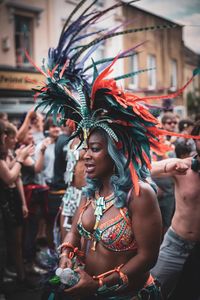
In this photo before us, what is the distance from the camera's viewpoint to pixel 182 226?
10.3ft

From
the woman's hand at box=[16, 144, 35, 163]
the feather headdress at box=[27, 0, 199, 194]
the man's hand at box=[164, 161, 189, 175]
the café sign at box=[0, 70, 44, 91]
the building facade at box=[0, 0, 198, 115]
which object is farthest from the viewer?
the café sign at box=[0, 70, 44, 91]

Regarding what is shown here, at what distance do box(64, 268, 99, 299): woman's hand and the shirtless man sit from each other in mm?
1100

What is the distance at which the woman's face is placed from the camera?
2.34 metres

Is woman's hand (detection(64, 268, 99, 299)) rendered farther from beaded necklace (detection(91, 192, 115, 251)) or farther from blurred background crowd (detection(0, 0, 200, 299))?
blurred background crowd (detection(0, 0, 200, 299))

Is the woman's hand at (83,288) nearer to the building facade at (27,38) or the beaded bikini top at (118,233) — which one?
the beaded bikini top at (118,233)

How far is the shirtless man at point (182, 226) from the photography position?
3061 mm

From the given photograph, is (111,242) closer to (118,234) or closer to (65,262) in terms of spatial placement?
(118,234)

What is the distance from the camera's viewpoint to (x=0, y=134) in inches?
159

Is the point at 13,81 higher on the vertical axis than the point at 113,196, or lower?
higher

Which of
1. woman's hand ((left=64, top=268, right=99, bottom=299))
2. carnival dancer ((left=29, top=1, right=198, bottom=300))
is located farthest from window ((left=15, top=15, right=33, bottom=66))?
woman's hand ((left=64, top=268, right=99, bottom=299))

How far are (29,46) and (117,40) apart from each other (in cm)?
404

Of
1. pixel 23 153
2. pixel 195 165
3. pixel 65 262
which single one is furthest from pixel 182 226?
pixel 23 153

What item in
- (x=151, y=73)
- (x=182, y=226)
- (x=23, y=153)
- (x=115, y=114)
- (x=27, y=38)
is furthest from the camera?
(x=151, y=73)

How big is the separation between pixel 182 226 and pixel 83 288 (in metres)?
1.27
